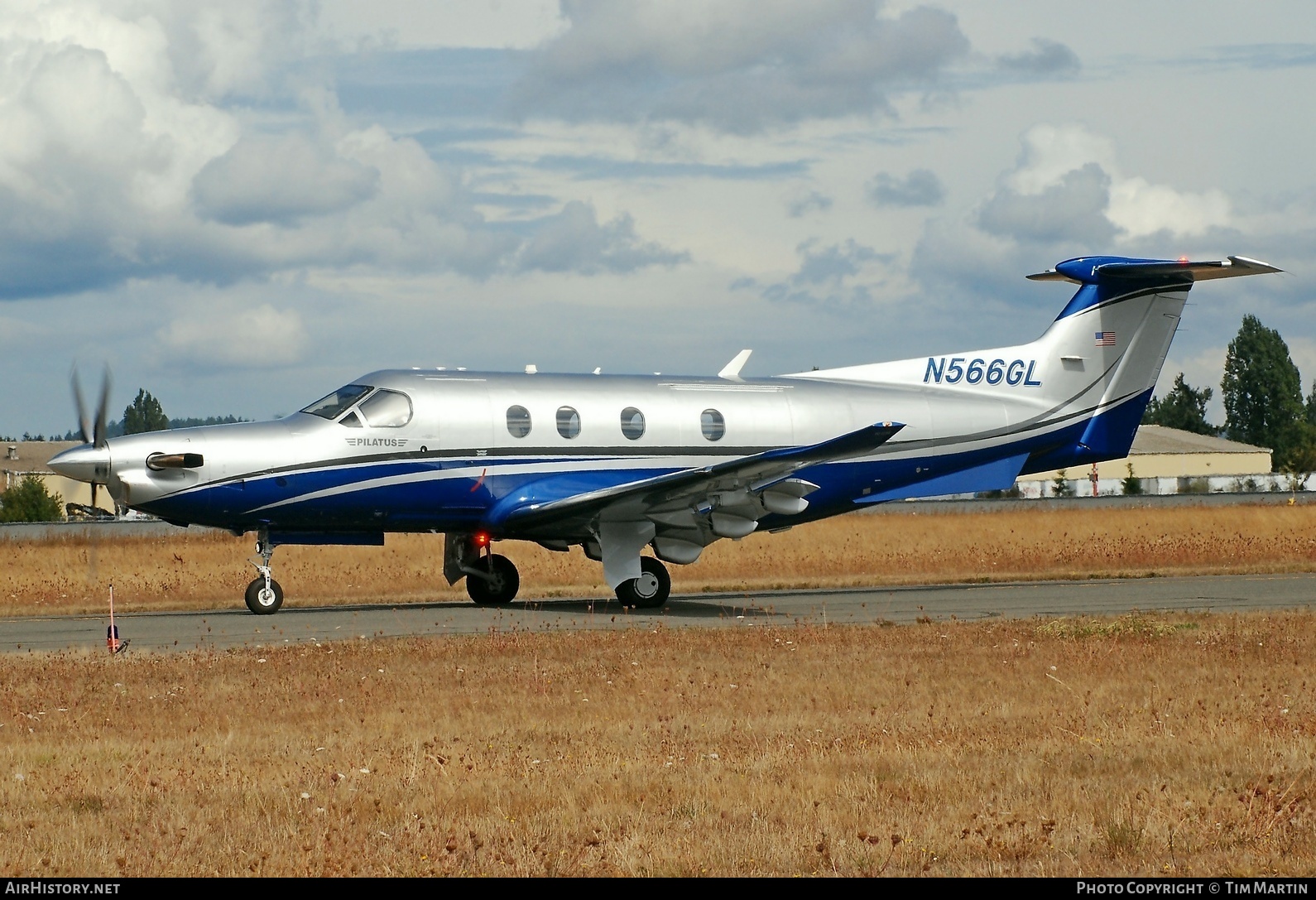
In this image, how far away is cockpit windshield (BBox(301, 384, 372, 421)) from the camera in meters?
20.9

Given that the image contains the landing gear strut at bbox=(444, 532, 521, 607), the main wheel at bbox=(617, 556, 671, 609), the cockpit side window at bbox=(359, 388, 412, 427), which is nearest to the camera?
the cockpit side window at bbox=(359, 388, 412, 427)

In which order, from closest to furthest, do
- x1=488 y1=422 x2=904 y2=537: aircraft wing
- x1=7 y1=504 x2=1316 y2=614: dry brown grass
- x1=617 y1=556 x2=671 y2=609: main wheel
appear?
1. x1=488 y1=422 x2=904 y2=537: aircraft wing
2. x1=617 y1=556 x2=671 y2=609: main wheel
3. x1=7 y1=504 x2=1316 y2=614: dry brown grass

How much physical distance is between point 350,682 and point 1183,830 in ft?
26.7

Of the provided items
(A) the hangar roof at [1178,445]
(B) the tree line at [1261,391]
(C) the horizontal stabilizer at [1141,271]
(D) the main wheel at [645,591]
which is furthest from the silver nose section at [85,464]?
(B) the tree line at [1261,391]

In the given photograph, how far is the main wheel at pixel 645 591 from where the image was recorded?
2144 cm

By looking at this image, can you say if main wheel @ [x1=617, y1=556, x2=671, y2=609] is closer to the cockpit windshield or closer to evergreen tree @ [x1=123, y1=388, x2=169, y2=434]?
the cockpit windshield

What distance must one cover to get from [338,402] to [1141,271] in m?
13.7

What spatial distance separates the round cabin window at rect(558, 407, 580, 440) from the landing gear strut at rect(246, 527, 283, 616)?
4.52 m

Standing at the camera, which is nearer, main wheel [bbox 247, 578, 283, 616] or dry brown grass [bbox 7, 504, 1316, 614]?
main wheel [bbox 247, 578, 283, 616]

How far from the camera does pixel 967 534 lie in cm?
3412

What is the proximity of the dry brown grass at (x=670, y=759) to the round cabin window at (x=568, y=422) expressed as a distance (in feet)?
20.7

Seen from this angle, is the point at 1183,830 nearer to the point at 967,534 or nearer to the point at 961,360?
the point at 961,360

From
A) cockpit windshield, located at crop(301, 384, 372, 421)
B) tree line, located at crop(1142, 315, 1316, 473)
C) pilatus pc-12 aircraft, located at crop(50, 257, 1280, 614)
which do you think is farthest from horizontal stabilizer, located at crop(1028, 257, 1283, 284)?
tree line, located at crop(1142, 315, 1316, 473)

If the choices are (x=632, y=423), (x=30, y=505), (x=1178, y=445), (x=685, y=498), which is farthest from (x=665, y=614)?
(x=1178, y=445)
